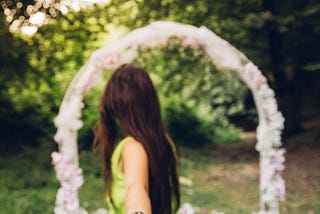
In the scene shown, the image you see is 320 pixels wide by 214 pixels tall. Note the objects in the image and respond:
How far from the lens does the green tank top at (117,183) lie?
8.88 ft

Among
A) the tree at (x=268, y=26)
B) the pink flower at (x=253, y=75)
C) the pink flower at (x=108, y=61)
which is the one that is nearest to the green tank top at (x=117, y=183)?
the pink flower at (x=108, y=61)

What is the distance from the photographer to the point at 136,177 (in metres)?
2.52

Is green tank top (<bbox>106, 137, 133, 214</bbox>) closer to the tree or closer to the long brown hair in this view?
the long brown hair

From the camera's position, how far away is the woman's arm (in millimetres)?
2494

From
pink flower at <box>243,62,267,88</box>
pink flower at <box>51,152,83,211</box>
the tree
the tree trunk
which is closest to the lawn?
the tree trunk

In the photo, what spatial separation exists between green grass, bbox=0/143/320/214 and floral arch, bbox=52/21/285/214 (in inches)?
134

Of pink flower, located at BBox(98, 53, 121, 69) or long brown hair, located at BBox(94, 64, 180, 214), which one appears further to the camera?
pink flower, located at BBox(98, 53, 121, 69)

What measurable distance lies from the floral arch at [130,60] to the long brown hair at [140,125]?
0.84 metres

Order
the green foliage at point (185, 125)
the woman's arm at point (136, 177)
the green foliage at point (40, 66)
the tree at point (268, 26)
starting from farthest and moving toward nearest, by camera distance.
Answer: the green foliage at point (185, 125) < the tree at point (268, 26) < the green foliage at point (40, 66) < the woman's arm at point (136, 177)

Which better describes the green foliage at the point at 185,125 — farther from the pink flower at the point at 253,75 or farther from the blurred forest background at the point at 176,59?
the pink flower at the point at 253,75

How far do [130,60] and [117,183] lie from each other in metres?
1.55

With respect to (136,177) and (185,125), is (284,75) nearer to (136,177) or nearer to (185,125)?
(185,125)

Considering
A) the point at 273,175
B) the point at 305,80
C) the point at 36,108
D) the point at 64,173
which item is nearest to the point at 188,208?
the point at 273,175

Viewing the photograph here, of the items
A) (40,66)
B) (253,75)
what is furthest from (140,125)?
(40,66)
